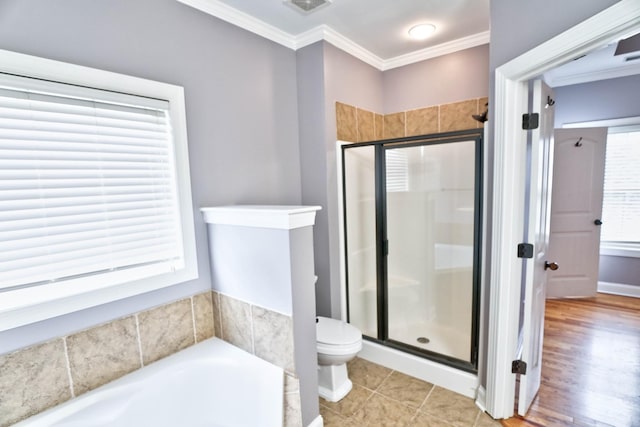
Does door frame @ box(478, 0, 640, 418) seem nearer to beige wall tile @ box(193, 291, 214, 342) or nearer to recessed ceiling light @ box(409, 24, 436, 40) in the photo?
recessed ceiling light @ box(409, 24, 436, 40)

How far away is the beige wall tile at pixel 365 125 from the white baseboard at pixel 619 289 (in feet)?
11.3

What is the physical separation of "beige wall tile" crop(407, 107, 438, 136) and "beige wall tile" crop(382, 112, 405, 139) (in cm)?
7

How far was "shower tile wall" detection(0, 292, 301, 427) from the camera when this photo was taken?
1.24 meters

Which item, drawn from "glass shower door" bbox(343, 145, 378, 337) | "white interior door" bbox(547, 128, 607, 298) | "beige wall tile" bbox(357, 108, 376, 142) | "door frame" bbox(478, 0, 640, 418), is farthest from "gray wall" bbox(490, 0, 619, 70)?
"white interior door" bbox(547, 128, 607, 298)

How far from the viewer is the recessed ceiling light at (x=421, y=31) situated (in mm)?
2224

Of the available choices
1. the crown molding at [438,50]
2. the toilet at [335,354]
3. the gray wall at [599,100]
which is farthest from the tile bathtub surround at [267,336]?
the gray wall at [599,100]

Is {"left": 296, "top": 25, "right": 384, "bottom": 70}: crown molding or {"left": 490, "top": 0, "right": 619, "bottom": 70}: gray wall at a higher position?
{"left": 296, "top": 25, "right": 384, "bottom": 70}: crown molding

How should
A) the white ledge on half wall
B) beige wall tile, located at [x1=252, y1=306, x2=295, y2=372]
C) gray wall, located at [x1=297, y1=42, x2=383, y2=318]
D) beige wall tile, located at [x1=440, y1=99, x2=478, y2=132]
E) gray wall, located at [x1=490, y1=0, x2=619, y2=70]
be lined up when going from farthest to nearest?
beige wall tile, located at [x1=440, y1=99, x2=478, y2=132] → gray wall, located at [x1=297, y1=42, x2=383, y2=318] → beige wall tile, located at [x1=252, y1=306, x2=295, y2=372] → the white ledge on half wall → gray wall, located at [x1=490, y1=0, x2=619, y2=70]

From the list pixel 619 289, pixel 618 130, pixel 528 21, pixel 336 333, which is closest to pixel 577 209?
pixel 618 130

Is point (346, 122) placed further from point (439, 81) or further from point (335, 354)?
point (335, 354)

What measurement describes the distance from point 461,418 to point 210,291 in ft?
5.69

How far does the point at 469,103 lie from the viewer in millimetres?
2525

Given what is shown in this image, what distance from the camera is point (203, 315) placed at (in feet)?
6.06

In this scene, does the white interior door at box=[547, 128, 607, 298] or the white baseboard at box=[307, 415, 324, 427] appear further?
the white interior door at box=[547, 128, 607, 298]
